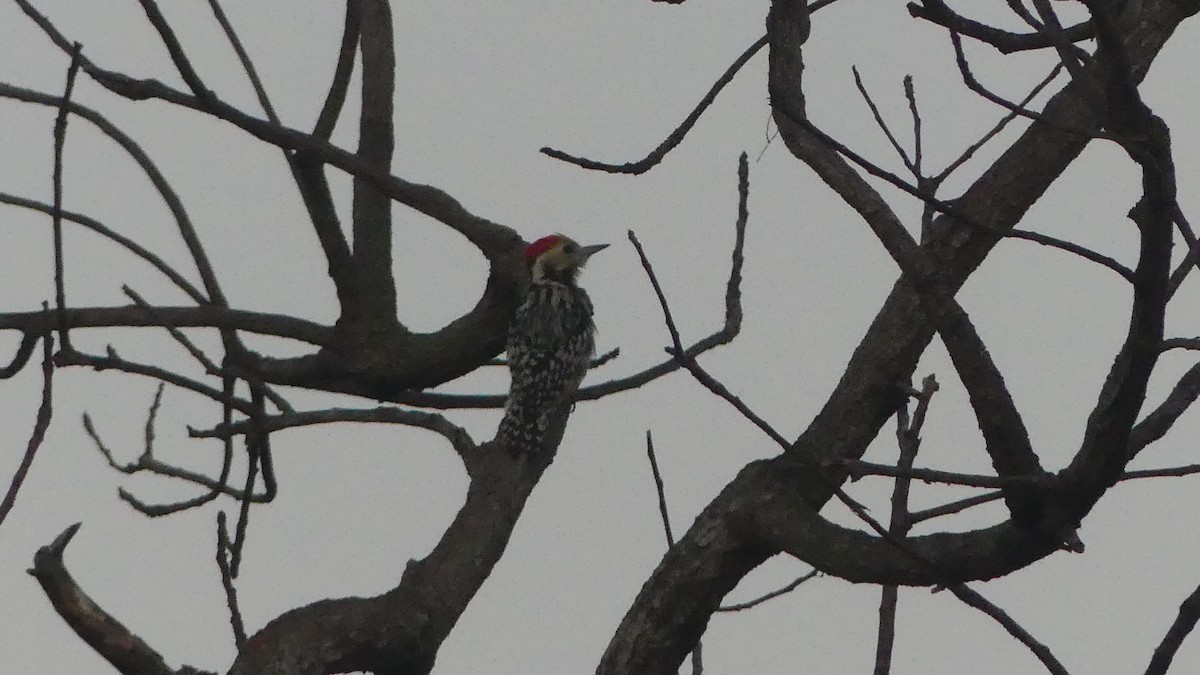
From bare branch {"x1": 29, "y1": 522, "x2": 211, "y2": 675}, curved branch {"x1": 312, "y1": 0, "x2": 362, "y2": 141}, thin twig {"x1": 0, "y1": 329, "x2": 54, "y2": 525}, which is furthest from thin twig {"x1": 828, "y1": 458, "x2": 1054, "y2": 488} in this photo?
curved branch {"x1": 312, "y1": 0, "x2": 362, "y2": 141}

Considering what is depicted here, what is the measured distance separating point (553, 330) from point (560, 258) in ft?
2.30

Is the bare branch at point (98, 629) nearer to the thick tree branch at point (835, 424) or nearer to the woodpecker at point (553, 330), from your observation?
the thick tree branch at point (835, 424)

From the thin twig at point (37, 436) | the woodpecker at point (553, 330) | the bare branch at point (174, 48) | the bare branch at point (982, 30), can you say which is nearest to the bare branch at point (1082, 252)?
the bare branch at point (982, 30)

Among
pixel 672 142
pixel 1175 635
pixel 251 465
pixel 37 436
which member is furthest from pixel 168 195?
pixel 1175 635

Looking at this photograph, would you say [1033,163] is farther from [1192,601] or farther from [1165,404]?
[1192,601]

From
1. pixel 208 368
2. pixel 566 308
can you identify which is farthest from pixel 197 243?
pixel 566 308

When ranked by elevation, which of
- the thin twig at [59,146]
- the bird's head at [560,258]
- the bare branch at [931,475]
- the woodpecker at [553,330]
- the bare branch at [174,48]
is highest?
the bird's head at [560,258]

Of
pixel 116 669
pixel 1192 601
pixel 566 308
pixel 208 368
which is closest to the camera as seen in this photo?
pixel 1192 601

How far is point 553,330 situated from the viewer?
778cm

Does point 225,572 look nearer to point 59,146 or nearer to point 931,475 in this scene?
point 59,146

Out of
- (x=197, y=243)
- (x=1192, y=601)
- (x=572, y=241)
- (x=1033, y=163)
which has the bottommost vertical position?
(x=1192, y=601)

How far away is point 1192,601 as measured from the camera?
199cm

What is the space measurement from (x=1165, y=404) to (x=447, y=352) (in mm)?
2172

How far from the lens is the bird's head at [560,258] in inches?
327
